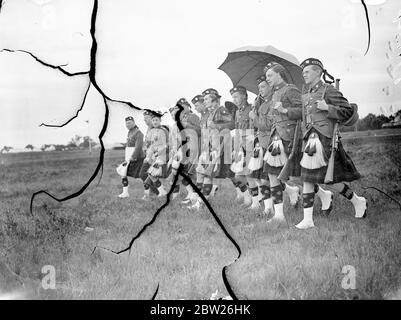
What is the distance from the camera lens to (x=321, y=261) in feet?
8.42

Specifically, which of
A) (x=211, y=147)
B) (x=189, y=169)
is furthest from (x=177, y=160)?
(x=211, y=147)

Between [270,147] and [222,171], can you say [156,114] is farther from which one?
[270,147]

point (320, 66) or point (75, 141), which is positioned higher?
point (320, 66)

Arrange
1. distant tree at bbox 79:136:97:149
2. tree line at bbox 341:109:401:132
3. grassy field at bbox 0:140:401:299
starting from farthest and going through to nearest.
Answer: distant tree at bbox 79:136:97:149, tree line at bbox 341:109:401:132, grassy field at bbox 0:140:401:299

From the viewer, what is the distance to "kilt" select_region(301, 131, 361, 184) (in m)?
2.62

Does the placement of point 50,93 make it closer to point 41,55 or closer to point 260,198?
point 41,55

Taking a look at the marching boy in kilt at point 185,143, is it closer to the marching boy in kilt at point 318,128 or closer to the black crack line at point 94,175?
the black crack line at point 94,175

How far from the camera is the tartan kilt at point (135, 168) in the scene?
2.75 m

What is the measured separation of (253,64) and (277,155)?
1.52ft

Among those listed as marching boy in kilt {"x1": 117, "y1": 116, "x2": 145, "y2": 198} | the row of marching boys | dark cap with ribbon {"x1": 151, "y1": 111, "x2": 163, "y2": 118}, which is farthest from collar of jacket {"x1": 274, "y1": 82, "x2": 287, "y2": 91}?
marching boy in kilt {"x1": 117, "y1": 116, "x2": 145, "y2": 198}

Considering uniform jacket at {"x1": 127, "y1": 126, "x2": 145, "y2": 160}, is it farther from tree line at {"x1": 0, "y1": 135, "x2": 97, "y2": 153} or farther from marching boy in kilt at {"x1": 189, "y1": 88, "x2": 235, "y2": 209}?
marching boy in kilt at {"x1": 189, "y1": 88, "x2": 235, "y2": 209}

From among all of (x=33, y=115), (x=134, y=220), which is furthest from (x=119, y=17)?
(x=134, y=220)

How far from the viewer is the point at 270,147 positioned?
2.68 m

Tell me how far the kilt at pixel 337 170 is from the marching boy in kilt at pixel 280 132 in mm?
63
